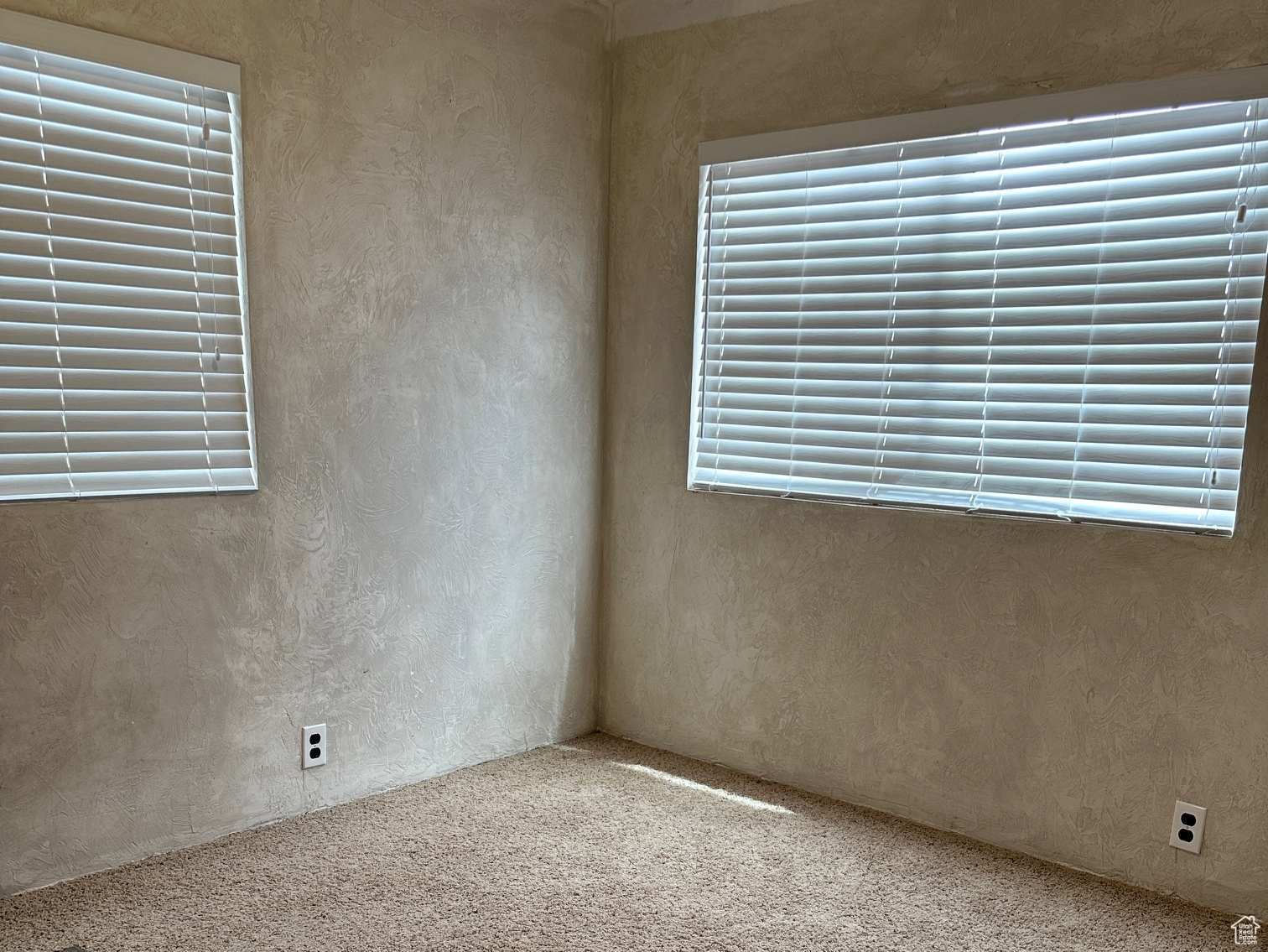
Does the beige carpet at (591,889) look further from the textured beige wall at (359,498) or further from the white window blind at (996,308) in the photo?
the white window blind at (996,308)

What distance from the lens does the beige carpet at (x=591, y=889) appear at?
2143 millimetres

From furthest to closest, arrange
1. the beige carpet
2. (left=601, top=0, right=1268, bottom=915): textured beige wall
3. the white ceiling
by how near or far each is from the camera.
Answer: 1. the white ceiling
2. (left=601, top=0, right=1268, bottom=915): textured beige wall
3. the beige carpet

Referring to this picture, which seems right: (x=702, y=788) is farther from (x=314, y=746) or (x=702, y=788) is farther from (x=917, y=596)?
(x=314, y=746)

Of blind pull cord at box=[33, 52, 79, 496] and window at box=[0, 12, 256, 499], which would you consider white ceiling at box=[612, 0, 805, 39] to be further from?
blind pull cord at box=[33, 52, 79, 496]

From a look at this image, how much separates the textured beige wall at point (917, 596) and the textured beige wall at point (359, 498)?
23cm

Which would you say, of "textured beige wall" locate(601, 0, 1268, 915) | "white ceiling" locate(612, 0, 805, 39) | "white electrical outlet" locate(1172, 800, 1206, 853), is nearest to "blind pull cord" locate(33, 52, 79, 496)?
"textured beige wall" locate(601, 0, 1268, 915)

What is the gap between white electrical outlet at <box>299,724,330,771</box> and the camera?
2.73 meters

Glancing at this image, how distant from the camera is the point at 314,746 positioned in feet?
9.02

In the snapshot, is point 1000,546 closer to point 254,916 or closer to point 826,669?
point 826,669

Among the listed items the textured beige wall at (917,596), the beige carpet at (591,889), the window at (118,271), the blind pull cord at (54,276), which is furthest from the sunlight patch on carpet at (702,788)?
the blind pull cord at (54,276)

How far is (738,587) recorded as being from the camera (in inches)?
126

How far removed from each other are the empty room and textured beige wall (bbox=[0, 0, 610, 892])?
0.05 ft

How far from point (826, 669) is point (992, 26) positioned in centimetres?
196

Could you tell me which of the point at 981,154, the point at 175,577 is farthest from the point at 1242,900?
the point at 175,577
